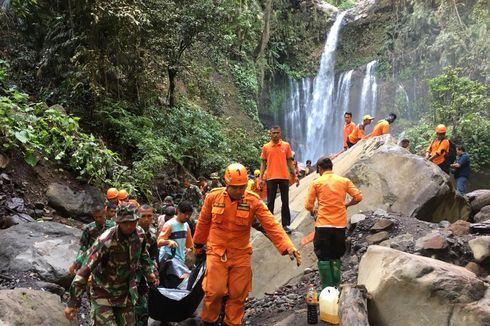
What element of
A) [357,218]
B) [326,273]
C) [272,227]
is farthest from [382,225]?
[272,227]

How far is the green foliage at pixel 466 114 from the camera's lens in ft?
54.5

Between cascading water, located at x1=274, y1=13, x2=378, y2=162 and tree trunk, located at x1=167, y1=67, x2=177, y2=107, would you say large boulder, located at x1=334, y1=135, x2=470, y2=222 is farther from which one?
→ cascading water, located at x1=274, y1=13, x2=378, y2=162

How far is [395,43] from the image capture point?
27.5m

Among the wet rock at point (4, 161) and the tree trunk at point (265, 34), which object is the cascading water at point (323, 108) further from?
the wet rock at point (4, 161)

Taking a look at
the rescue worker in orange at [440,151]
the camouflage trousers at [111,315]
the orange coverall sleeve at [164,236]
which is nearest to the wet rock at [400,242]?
the orange coverall sleeve at [164,236]

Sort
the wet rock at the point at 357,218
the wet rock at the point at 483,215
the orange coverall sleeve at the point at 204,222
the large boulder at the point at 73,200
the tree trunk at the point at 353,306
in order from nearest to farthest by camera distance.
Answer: the tree trunk at the point at 353,306 → the orange coverall sleeve at the point at 204,222 → the wet rock at the point at 357,218 → the large boulder at the point at 73,200 → the wet rock at the point at 483,215

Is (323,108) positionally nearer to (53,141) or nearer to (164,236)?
(53,141)

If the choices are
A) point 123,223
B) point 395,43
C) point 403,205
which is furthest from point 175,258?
point 395,43

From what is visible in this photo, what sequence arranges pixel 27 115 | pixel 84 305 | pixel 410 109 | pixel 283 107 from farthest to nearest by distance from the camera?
pixel 283 107
pixel 410 109
pixel 27 115
pixel 84 305

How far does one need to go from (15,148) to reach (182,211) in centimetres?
428

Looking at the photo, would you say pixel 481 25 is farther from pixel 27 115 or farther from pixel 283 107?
pixel 27 115

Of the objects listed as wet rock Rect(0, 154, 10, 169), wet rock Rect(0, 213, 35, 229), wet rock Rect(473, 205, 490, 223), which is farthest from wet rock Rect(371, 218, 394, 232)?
wet rock Rect(0, 154, 10, 169)

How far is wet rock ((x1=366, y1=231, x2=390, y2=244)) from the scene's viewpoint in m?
6.68

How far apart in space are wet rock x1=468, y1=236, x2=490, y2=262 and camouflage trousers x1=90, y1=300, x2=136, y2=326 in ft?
13.8
